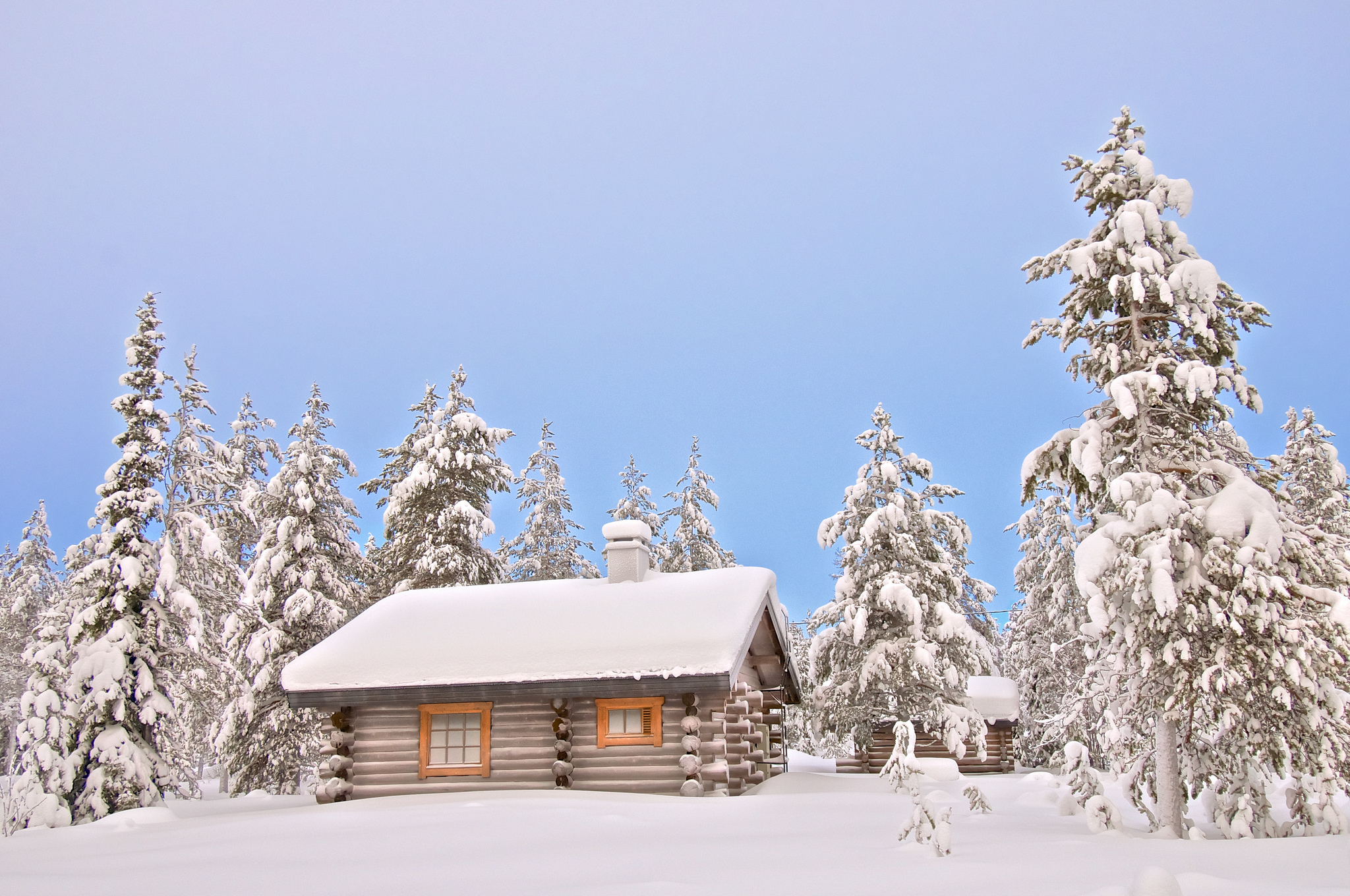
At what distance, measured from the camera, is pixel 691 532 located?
123 feet

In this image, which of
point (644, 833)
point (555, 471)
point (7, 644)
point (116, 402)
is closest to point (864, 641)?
point (644, 833)

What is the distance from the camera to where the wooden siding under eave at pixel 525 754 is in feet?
58.6

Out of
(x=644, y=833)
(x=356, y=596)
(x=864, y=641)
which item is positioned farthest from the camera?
(x=356, y=596)

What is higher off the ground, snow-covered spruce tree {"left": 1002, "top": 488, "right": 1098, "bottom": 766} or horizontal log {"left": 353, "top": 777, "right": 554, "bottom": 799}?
snow-covered spruce tree {"left": 1002, "top": 488, "right": 1098, "bottom": 766}

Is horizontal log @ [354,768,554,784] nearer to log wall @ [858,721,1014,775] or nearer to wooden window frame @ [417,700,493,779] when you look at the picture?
wooden window frame @ [417,700,493,779]

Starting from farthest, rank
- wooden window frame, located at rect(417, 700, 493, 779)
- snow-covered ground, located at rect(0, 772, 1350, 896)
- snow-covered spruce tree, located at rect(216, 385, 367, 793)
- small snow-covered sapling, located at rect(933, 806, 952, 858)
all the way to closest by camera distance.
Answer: snow-covered spruce tree, located at rect(216, 385, 367, 793) < wooden window frame, located at rect(417, 700, 493, 779) < small snow-covered sapling, located at rect(933, 806, 952, 858) < snow-covered ground, located at rect(0, 772, 1350, 896)

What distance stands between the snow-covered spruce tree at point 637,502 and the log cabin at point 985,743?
12.2 metres

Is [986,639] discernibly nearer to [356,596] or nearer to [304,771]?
[356,596]

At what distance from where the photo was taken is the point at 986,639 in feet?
103

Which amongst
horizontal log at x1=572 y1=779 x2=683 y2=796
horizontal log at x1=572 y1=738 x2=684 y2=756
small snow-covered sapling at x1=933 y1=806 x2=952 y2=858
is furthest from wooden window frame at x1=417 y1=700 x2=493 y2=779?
small snow-covered sapling at x1=933 y1=806 x2=952 y2=858

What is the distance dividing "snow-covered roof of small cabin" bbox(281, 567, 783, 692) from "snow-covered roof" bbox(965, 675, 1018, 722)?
1386 centimetres

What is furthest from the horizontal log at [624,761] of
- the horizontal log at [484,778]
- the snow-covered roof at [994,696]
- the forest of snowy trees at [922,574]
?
the snow-covered roof at [994,696]

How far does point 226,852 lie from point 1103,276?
44.8ft

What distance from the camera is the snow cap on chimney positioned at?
22.5 metres
